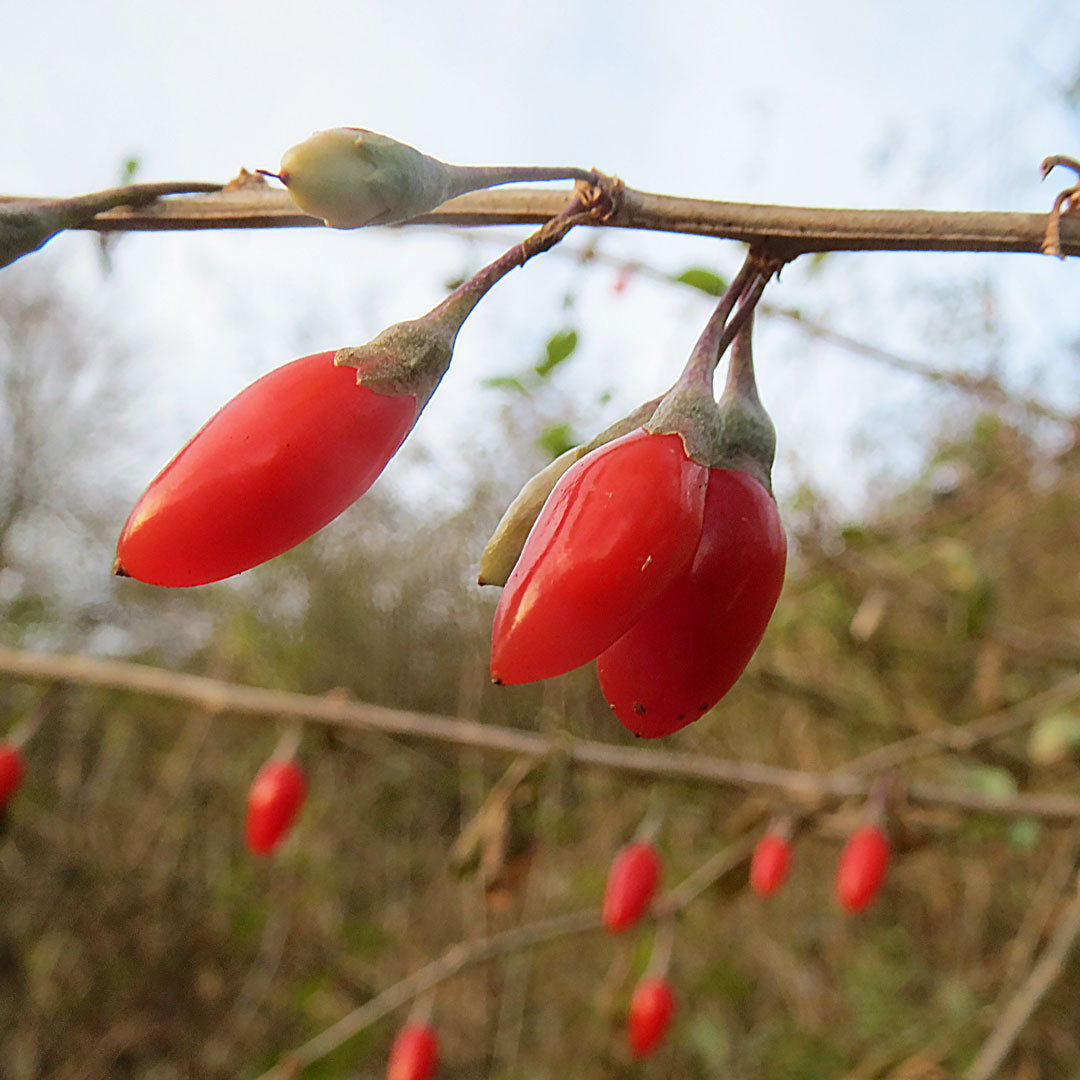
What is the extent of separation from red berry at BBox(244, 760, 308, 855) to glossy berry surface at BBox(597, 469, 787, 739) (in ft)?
4.23

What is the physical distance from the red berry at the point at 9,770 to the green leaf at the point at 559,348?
999 millimetres

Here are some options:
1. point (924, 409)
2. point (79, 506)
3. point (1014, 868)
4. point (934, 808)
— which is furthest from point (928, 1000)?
point (79, 506)

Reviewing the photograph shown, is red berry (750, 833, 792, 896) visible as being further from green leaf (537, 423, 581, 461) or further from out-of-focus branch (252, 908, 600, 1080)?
green leaf (537, 423, 581, 461)

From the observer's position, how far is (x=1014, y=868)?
2.89m

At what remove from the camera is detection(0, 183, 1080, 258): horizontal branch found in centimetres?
42

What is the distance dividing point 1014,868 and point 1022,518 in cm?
119

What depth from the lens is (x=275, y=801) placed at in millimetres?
1560

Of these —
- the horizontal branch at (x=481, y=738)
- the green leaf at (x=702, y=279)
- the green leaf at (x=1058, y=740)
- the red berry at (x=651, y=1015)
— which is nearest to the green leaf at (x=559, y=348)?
the green leaf at (x=702, y=279)

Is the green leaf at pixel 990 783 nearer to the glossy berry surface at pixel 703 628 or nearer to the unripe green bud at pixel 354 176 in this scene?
the glossy berry surface at pixel 703 628

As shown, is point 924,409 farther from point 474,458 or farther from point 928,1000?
point 928,1000

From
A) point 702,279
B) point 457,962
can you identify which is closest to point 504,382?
point 702,279

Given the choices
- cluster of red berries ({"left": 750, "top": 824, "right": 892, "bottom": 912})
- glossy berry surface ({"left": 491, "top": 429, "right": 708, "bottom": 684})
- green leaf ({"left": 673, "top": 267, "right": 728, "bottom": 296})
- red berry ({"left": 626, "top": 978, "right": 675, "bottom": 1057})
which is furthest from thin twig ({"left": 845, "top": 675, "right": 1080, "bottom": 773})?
glossy berry surface ({"left": 491, "top": 429, "right": 708, "bottom": 684})

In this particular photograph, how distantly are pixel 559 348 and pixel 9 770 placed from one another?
1.07 meters

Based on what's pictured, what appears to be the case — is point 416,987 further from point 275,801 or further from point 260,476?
point 260,476
